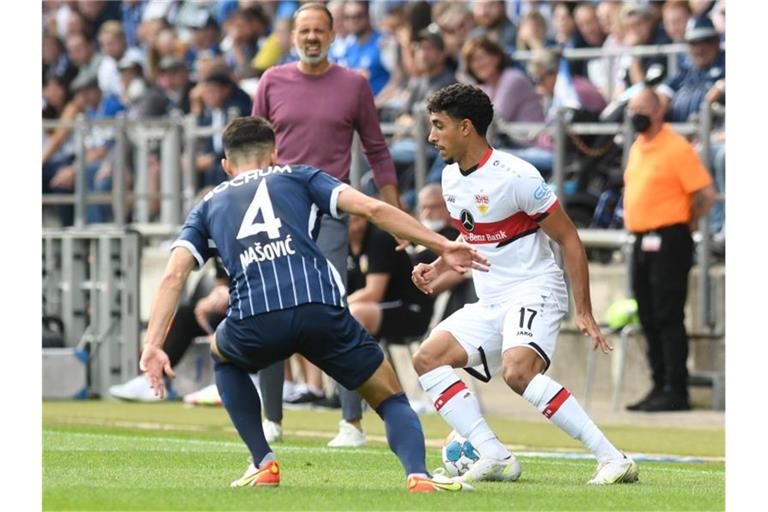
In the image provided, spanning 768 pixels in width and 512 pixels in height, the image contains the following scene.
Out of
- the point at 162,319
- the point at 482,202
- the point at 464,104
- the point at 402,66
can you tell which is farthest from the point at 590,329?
the point at 402,66

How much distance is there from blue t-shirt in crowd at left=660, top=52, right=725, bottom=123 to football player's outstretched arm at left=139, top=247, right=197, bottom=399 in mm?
8785

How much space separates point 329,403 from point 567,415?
7.12 m

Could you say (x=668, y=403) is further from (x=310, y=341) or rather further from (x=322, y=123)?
(x=310, y=341)

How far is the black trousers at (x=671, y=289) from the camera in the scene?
15.0 meters

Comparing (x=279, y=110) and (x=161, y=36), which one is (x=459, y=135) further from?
(x=161, y=36)

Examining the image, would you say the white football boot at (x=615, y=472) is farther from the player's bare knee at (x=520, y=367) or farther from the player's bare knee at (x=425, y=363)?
the player's bare knee at (x=425, y=363)

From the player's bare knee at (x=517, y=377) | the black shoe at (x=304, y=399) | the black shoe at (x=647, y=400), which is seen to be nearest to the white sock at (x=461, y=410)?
the player's bare knee at (x=517, y=377)

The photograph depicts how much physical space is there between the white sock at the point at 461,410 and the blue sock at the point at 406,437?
35.7 inches

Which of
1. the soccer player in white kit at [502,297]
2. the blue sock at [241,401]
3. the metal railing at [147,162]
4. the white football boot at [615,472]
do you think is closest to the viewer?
the blue sock at [241,401]

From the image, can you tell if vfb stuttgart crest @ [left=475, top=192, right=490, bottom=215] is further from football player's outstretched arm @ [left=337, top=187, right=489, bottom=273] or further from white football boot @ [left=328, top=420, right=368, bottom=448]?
white football boot @ [left=328, top=420, right=368, bottom=448]

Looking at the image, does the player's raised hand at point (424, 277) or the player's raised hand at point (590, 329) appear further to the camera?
the player's raised hand at point (590, 329)
